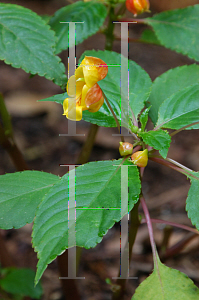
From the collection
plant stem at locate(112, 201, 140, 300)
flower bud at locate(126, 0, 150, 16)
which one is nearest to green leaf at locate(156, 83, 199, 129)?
plant stem at locate(112, 201, 140, 300)

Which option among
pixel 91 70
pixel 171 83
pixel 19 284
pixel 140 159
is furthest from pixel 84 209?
pixel 19 284

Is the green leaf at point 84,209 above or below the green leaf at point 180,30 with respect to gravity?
below

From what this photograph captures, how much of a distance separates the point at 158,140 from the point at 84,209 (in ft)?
0.73

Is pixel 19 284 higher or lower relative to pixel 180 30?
lower

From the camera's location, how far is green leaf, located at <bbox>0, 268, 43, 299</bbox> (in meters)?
1.23

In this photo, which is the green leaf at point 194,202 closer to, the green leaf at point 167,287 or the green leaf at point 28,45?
the green leaf at point 167,287

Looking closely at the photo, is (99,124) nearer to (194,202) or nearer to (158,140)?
(158,140)

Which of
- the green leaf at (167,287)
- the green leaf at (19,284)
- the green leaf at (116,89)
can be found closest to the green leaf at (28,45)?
the green leaf at (116,89)

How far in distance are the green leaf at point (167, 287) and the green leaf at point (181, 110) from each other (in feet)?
1.17

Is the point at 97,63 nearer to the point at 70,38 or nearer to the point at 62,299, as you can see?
the point at 70,38

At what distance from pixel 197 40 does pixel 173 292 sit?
824mm

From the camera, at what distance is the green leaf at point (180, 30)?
108cm

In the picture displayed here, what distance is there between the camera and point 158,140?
2.20 ft

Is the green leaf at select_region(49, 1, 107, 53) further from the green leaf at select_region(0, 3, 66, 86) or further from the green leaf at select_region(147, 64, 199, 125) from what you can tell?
the green leaf at select_region(147, 64, 199, 125)
